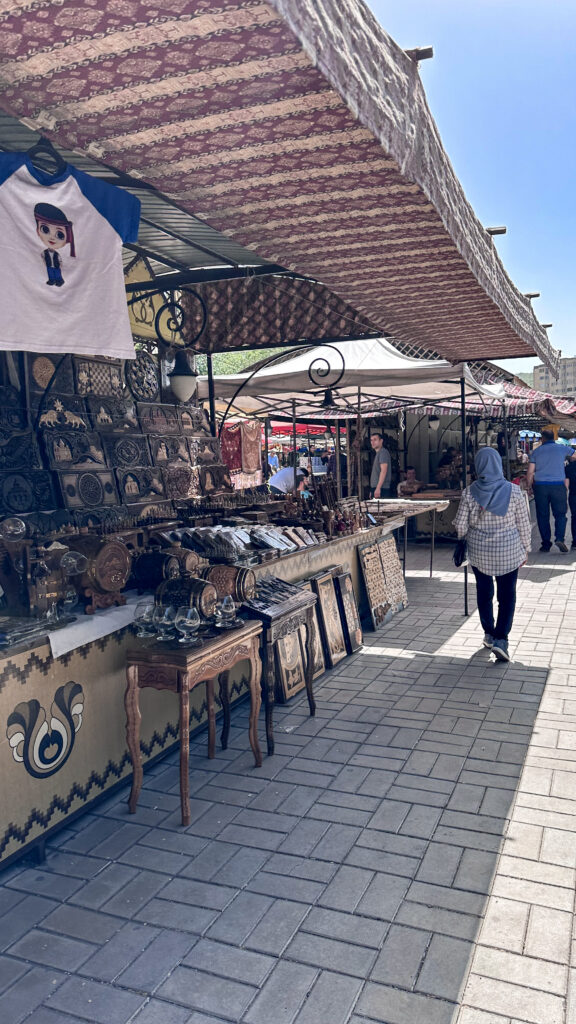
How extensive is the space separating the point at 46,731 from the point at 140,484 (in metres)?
2.69

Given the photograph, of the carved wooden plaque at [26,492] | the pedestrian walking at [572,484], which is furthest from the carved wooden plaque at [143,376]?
the pedestrian walking at [572,484]

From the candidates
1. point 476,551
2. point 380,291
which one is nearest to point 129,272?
point 380,291

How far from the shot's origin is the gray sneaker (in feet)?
18.7

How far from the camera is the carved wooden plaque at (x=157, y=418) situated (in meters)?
5.87

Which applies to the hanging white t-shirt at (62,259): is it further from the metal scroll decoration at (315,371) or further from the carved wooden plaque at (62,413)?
the metal scroll decoration at (315,371)

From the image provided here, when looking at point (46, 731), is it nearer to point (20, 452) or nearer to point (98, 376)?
point (20, 452)

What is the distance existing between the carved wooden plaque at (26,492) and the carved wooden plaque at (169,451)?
Result: 4.02 feet

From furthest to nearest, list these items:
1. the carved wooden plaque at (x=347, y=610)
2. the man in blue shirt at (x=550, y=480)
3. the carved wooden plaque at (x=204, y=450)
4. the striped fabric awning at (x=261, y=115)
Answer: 1. the man in blue shirt at (x=550, y=480)
2. the carved wooden plaque at (x=204, y=450)
3. the carved wooden plaque at (x=347, y=610)
4. the striped fabric awning at (x=261, y=115)

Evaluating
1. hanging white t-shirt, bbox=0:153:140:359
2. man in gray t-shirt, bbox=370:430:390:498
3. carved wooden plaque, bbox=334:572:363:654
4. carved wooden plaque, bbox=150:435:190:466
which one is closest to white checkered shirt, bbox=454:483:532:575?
carved wooden plaque, bbox=334:572:363:654

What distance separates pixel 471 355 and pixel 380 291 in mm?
2909

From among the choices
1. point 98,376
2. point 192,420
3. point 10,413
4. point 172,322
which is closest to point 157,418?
point 192,420

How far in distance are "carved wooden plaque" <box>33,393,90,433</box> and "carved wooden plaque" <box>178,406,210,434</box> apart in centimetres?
125

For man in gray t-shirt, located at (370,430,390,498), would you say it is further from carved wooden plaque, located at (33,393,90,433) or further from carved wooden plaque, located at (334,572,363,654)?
carved wooden plaque, located at (33,393,90,433)

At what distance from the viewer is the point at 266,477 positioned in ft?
41.0
